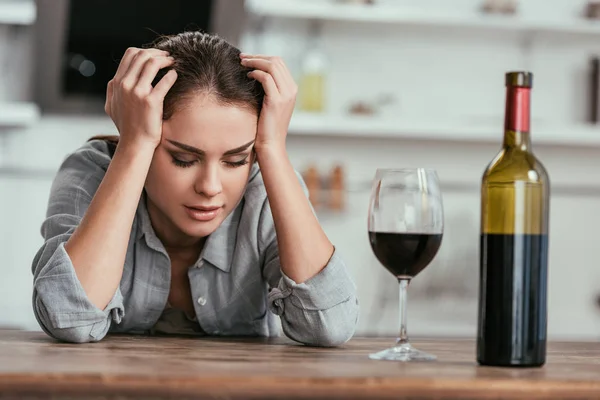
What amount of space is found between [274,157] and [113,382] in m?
0.63

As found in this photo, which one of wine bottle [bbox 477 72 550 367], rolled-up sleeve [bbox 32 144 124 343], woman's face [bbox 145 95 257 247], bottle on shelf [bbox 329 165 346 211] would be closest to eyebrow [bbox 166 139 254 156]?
woman's face [bbox 145 95 257 247]

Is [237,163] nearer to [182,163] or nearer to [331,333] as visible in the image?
[182,163]

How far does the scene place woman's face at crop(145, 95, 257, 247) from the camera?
1.34m

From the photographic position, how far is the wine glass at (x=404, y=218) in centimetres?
109

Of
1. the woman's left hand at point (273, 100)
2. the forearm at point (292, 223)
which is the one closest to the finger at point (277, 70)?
the woman's left hand at point (273, 100)

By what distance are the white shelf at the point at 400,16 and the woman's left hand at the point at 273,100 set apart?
1819 mm

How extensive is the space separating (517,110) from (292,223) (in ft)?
1.48

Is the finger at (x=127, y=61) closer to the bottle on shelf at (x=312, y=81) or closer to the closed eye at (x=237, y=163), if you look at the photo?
the closed eye at (x=237, y=163)

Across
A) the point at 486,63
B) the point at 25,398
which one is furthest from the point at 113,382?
the point at 486,63

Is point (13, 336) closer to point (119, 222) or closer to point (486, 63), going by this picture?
point (119, 222)

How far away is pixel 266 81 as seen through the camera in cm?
141

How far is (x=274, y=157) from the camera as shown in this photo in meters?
1.40

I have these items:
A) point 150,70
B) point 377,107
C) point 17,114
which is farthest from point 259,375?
point 377,107

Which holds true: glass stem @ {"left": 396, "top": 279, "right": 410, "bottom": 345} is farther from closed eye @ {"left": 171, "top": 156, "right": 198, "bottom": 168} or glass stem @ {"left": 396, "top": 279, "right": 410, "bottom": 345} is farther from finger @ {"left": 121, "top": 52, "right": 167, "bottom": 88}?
finger @ {"left": 121, "top": 52, "right": 167, "bottom": 88}
